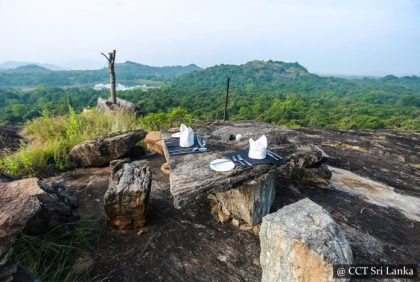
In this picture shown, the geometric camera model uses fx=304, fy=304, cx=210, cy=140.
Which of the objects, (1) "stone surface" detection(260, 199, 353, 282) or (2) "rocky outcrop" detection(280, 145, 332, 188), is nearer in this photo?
(1) "stone surface" detection(260, 199, 353, 282)

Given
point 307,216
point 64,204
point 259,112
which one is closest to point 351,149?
point 307,216

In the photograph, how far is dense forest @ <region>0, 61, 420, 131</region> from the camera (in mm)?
31453

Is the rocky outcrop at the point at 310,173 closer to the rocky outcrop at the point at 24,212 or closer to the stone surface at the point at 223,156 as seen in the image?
the stone surface at the point at 223,156

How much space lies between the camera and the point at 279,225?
2.48 m

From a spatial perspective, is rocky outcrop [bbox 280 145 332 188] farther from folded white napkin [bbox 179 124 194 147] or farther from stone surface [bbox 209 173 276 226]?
folded white napkin [bbox 179 124 194 147]

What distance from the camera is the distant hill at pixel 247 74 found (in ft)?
345

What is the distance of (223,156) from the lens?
3.57m

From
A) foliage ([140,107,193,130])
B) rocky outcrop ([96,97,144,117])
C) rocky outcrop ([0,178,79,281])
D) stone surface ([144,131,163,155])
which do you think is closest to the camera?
rocky outcrop ([0,178,79,281])

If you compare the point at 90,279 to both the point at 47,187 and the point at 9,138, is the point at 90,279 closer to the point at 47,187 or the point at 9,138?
the point at 47,187

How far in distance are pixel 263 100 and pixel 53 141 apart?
4718 centimetres

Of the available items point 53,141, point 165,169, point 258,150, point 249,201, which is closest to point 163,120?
point 53,141

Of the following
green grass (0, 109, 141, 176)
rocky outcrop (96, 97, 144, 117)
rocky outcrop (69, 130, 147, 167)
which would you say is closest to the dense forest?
rocky outcrop (96, 97, 144, 117)

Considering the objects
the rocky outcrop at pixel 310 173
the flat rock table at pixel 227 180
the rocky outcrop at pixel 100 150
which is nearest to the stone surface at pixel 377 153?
the rocky outcrop at pixel 310 173

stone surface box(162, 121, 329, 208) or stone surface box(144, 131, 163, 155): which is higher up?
stone surface box(162, 121, 329, 208)
